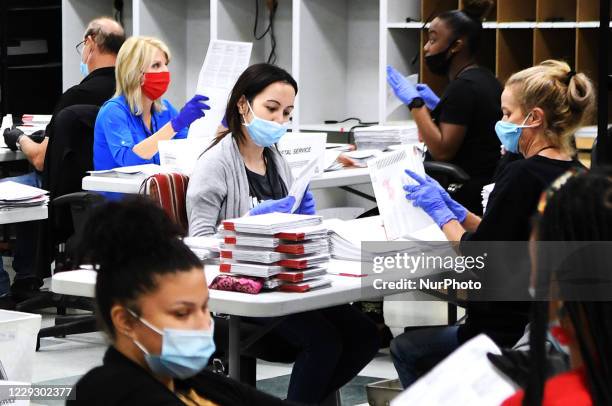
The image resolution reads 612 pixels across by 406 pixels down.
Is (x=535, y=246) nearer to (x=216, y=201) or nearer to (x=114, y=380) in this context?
(x=114, y=380)

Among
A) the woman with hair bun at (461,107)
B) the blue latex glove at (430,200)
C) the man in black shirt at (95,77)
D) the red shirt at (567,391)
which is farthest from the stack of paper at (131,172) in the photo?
the red shirt at (567,391)

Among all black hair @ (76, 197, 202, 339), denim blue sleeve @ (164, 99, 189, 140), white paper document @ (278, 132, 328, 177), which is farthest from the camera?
denim blue sleeve @ (164, 99, 189, 140)

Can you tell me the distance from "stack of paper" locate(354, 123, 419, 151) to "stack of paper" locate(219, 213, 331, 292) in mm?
2432

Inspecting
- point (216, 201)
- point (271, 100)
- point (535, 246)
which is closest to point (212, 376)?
point (535, 246)

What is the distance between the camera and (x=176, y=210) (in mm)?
3277

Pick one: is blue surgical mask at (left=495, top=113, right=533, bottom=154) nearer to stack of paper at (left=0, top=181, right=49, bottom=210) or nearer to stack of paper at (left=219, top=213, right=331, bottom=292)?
stack of paper at (left=219, top=213, right=331, bottom=292)

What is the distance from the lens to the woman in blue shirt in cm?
444

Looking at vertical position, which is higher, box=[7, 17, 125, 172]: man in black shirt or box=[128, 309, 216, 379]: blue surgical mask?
box=[7, 17, 125, 172]: man in black shirt

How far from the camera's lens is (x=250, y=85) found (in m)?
3.43

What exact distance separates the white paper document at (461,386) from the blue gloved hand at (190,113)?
9.92 feet

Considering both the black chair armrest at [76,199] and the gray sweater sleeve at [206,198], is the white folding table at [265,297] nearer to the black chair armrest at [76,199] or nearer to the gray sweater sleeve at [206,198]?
the gray sweater sleeve at [206,198]

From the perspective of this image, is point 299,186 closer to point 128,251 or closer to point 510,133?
point 510,133

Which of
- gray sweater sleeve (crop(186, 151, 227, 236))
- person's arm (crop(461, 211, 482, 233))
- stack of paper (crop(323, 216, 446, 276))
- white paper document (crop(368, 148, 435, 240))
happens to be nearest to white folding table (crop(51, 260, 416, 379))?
stack of paper (crop(323, 216, 446, 276))

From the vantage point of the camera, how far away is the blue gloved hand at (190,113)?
439 centimetres
